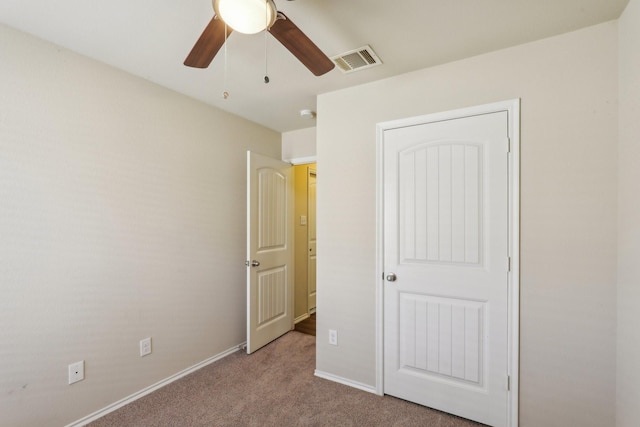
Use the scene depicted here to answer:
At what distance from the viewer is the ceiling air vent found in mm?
1907

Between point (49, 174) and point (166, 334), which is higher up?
point (49, 174)

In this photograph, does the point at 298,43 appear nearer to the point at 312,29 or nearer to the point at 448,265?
the point at 312,29

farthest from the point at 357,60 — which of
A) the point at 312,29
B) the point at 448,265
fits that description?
the point at 448,265

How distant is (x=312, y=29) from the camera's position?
168 cm

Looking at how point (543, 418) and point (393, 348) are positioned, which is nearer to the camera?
point (543, 418)

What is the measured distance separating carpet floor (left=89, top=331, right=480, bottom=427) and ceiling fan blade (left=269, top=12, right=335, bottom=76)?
2097mm

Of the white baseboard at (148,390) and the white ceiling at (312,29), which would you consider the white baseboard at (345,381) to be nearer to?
the white baseboard at (148,390)

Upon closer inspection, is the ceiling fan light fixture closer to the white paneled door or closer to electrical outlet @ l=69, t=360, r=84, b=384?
the white paneled door

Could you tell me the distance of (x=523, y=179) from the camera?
183 cm

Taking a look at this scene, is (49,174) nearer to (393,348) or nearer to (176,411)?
(176,411)

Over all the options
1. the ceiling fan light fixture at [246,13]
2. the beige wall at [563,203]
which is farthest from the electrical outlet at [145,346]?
the beige wall at [563,203]

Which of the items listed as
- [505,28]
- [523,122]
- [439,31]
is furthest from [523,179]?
[439,31]

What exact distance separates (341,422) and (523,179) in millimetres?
1884

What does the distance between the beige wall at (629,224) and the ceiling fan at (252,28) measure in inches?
56.8
